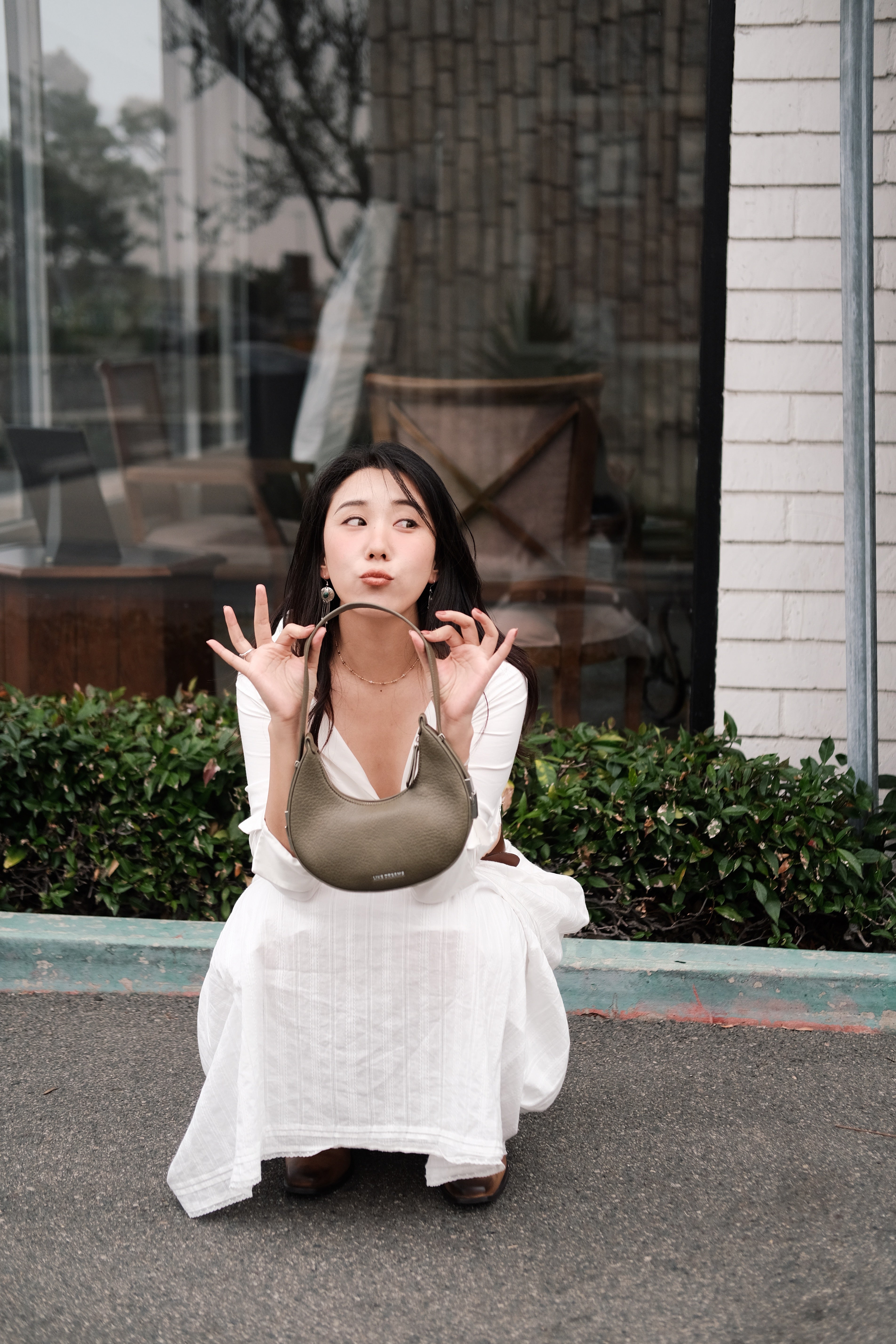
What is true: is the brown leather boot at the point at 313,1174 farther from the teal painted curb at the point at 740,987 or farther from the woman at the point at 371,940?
the teal painted curb at the point at 740,987

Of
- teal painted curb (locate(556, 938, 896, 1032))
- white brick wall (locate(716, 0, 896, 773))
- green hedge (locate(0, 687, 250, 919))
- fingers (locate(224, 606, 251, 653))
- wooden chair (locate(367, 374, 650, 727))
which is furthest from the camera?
wooden chair (locate(367, 374, 650, 727))

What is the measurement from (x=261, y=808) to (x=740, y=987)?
4.37ft

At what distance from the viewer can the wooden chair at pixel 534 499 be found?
4305 millimetres

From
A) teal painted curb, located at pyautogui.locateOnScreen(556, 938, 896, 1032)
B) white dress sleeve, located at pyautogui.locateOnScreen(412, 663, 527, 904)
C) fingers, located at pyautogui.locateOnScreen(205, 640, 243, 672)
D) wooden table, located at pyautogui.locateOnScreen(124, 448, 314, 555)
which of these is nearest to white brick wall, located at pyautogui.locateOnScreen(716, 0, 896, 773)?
teal painted curb, located at pyautogui.locateOnScreen(556, 938, 896, 1032)

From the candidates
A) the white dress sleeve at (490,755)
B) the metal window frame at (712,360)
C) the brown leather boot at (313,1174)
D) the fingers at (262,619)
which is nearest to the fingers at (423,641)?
the white dress sleeve at (490,755)

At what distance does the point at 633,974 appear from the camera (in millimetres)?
2984

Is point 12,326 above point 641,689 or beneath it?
above

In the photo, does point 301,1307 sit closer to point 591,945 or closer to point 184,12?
point 591,945

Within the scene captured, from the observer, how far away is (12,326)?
6336 mm

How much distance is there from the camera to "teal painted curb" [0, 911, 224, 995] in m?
3.10

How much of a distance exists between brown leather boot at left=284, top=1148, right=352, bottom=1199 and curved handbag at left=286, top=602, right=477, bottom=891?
616 millimetres

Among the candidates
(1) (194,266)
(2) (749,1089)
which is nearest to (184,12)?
(1) (194,266)

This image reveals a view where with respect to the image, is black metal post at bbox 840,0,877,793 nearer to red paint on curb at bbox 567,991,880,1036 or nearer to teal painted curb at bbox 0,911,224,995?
red paint on curb at bbox 567,991,880,1036

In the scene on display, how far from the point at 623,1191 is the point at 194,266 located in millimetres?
8331
